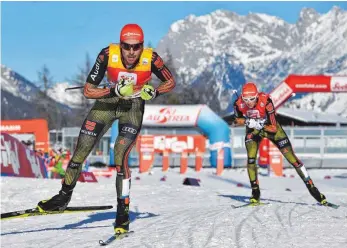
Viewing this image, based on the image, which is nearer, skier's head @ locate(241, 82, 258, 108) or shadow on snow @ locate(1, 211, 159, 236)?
shadow on snow @ locate(1, 211, 159, 236)

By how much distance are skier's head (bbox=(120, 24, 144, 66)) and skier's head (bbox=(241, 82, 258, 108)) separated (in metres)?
3.66

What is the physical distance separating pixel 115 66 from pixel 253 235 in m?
2.55

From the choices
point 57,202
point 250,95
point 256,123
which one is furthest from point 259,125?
point 57,202


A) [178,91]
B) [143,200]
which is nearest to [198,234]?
[143,200]

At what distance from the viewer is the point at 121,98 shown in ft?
22.2

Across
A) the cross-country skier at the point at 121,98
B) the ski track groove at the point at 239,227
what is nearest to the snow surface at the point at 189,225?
the ski track groove at the point at 239,227

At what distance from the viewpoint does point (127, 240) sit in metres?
6.23

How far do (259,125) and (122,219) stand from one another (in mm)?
4167

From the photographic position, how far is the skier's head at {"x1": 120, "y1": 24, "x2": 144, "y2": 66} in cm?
650

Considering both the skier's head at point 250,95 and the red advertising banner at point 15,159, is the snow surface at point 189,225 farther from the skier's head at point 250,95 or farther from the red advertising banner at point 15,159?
the red advertising banner at point 15,159

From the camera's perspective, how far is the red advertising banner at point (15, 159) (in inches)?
661

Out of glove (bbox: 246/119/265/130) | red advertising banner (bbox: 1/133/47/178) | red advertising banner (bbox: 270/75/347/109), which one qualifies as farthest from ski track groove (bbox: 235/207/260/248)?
red advertising banner (bbox: 270/75/347/109)

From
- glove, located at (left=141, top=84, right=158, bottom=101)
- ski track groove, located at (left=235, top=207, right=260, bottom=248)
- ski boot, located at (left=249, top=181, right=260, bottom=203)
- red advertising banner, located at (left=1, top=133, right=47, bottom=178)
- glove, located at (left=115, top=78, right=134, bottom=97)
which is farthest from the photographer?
red advertising banner, located at (left=1, top=133, right=47, bottom=178)

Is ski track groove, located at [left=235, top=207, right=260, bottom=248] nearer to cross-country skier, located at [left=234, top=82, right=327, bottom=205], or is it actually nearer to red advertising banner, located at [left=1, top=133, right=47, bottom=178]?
cross-country skier, located at [left=234, top=82, right=327, bottom=205]
